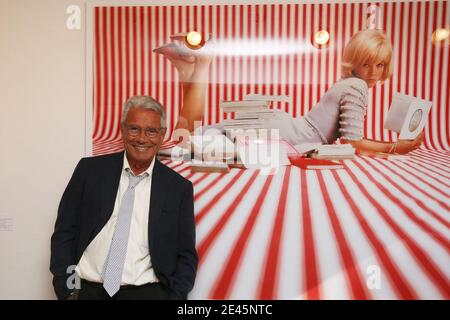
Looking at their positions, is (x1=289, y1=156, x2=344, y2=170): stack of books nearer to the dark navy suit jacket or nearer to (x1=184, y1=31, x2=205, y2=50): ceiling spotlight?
the dark navy suit jacket

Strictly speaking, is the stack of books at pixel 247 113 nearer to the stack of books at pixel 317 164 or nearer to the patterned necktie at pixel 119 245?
the stack of books at pixel 317 164

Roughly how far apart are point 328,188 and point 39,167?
1885 millimetres

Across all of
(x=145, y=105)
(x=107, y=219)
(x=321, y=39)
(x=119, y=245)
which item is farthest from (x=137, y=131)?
(x=321, y=39)

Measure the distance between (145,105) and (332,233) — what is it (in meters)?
1.36

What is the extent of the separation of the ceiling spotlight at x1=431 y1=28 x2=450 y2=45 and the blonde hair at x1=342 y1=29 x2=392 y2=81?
0.88 feet

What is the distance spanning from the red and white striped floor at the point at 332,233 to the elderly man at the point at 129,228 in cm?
22

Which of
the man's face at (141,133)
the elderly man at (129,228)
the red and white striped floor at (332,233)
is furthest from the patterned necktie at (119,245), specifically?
the red and white striped floor at (332,233)

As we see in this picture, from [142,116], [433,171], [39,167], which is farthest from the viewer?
[39,167]

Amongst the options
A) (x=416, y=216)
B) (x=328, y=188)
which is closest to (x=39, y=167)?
(x=328, y=188)

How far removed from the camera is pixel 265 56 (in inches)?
85.4

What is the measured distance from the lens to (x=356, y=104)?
2.12 metres

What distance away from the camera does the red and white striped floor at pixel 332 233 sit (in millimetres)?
2027

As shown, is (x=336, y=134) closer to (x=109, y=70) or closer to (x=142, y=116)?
(x=142, y=116)

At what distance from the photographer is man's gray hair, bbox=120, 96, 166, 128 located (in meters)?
1.99
